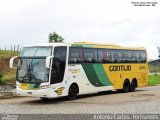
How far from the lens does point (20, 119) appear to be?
611 inches

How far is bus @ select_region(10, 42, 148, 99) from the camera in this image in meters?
22.5

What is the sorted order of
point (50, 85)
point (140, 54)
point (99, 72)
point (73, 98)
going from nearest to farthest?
point (50, 85), point (73, 98), point (99, 72), point (140, 54)

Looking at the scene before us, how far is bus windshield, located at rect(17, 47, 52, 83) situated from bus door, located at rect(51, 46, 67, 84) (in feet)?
1.41

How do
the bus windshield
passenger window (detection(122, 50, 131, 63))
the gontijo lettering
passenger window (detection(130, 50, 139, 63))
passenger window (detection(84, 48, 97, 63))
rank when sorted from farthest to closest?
passenger window (detection(130, 50, 139, 63)), passenger window (detection(122, 50, 131, 63)), the gontijo lettering, passenger window (detection(84, 48, 97, 63)), the bus windshield

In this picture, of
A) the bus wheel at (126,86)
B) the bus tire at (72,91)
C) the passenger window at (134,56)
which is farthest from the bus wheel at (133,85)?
the bus tire at (72,91)

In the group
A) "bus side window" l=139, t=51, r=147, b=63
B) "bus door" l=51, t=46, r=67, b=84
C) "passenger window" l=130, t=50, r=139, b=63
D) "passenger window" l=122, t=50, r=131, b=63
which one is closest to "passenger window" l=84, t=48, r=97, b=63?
"bus door" l=51, t=46, r=67, b=84

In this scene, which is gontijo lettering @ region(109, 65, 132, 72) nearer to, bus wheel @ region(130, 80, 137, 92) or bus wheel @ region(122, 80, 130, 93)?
bus wheel @ region(122, 80, 130, 93)

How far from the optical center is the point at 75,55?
2483cm

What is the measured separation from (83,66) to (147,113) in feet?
29.5

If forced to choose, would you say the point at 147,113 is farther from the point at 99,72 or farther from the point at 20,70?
the point at 99,72

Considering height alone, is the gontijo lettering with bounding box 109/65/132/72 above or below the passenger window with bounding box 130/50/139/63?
below

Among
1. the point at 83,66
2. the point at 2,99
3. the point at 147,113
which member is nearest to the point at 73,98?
the point at 83,66

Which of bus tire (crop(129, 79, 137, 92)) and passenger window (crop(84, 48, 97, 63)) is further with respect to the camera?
bus tire (crop(129, 79, 137, 92))

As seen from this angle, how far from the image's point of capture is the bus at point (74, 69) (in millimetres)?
22469
